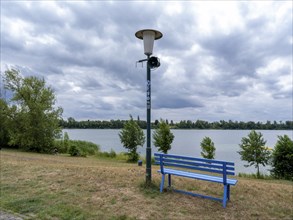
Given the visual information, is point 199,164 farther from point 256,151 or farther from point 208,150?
point 208,150

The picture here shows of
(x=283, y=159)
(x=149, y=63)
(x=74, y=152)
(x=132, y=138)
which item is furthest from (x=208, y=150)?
(x=149, y=63)

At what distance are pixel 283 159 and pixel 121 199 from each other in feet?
47.8

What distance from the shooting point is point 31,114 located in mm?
23203

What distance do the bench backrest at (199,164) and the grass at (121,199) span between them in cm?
64

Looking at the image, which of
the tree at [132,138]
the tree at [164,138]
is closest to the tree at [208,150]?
the tree at [164,138]

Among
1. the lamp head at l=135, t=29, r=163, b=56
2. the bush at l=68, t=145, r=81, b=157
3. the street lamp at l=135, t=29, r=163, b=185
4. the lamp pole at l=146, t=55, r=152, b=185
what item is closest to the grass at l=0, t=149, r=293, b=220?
the lamp pole at l=146, t=55, r=152, b=185

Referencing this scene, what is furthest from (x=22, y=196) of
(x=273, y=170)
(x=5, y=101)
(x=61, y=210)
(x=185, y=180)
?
(x=5, y=101)

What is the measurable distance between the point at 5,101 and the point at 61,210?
23975 millimetres

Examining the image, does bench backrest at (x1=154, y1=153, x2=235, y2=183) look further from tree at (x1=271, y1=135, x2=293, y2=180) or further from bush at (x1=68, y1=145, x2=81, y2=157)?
bush at (x1=68, y1=145, x2=81, y2=157)

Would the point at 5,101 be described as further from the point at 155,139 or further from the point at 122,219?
the point at 122,219

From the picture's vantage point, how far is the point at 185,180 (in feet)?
21.8

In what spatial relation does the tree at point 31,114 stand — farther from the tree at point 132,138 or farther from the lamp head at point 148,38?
the lamp head at point 148,38

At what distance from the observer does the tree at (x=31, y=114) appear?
911 inches

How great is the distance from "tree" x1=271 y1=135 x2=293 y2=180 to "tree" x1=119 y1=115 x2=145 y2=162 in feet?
34.0
